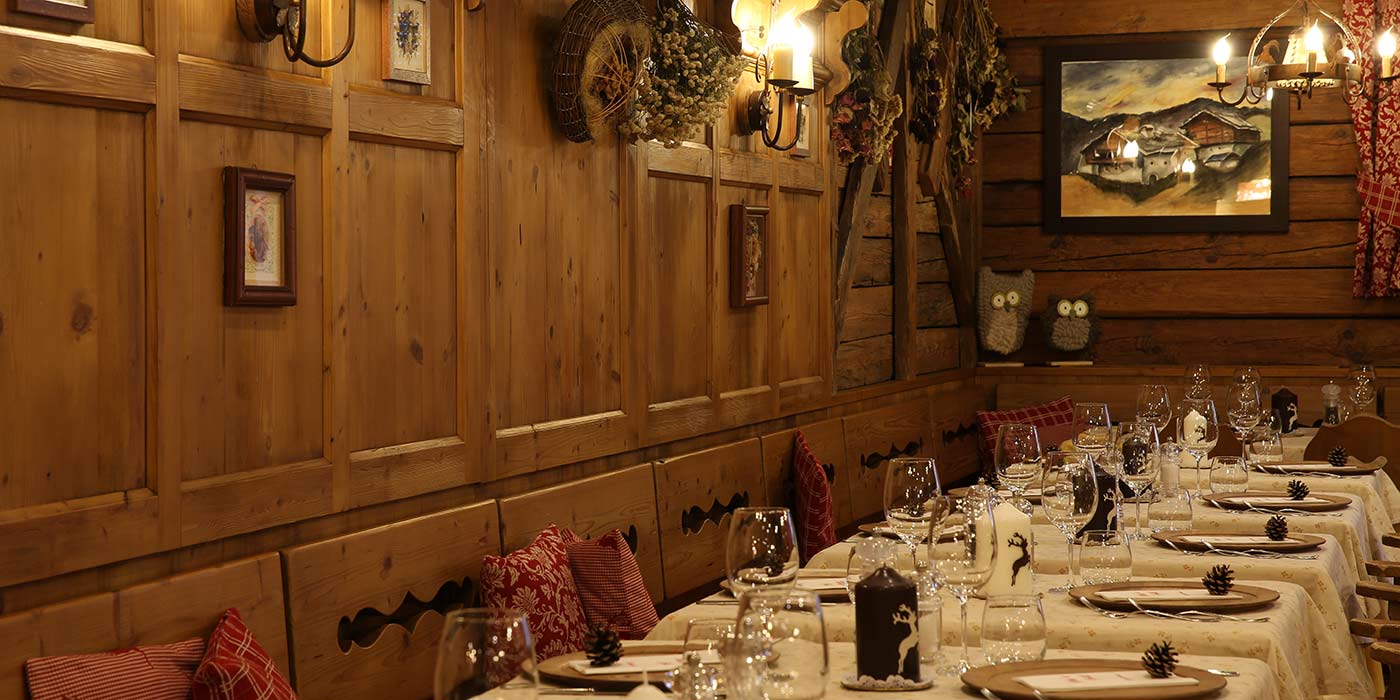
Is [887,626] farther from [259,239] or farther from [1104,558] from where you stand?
[259,239]

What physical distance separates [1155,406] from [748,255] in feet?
4.89

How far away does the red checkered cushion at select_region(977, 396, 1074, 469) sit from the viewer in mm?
7125

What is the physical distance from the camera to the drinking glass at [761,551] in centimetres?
202

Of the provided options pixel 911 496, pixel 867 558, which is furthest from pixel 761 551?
pixel 911 496

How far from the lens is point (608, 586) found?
359 cm

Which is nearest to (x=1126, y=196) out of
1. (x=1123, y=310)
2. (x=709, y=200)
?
(x=1123, y=310)

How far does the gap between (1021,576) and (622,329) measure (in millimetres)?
2034

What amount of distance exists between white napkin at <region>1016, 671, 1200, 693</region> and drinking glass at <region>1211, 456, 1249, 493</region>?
2044 mm

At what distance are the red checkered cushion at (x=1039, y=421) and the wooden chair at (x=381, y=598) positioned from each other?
4.05 metres

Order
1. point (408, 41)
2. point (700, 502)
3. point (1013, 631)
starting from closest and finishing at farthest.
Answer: point (1013, 631) → point (408, 41) → point (700, 502)

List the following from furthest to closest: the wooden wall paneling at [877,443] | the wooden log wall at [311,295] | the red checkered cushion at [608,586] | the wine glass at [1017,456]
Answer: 1. the wooden wall paneling at [877,443]
2. the red checkered cushion at [608,586]
3. the wine glass at [1017,456]
4. the wooden log wall at [311,295]

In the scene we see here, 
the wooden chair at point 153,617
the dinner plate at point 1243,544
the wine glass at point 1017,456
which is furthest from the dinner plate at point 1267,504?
the wooden chair at point 153,617

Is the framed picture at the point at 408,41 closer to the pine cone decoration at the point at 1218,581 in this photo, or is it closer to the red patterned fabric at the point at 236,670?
the red patterned fabric at the point at 236,670

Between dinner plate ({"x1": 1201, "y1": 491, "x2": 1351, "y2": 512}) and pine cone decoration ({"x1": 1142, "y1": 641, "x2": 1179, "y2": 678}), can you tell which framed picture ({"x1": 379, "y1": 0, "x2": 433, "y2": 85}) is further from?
dinner plate ({"x1": 1201, "y1": 491, "x2": 1351, "y2": 512})
